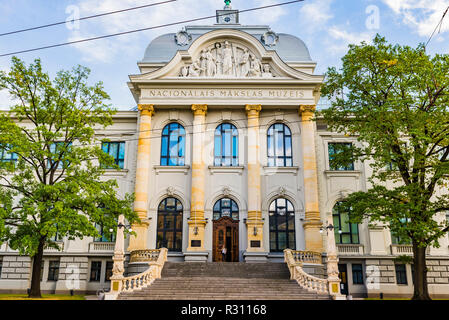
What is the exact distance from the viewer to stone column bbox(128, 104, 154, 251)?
26.2 metres

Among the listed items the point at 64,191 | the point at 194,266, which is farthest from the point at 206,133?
the point at 64,191

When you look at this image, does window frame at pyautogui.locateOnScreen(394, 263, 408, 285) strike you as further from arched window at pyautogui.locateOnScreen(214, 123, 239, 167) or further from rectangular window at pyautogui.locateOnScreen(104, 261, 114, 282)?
rectangular window at pyautogui.locateOnScreen(104, 261, 114, 282)

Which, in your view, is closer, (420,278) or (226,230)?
(420,278)

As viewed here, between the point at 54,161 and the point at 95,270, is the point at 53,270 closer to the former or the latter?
the point at 95,270

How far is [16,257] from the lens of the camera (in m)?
27.5

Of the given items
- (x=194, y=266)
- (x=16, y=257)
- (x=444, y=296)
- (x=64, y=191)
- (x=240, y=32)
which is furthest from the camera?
(x=240, y=32)

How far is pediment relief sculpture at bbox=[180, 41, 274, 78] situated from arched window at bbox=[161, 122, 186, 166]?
3985 mm

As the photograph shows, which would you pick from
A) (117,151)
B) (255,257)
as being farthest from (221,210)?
(117,151)

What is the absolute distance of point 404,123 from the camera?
1845 centimetres

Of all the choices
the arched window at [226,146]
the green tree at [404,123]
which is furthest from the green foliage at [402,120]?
the arched window at [226,146]

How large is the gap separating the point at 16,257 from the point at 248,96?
776 inches

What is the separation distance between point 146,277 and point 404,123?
47.4ft

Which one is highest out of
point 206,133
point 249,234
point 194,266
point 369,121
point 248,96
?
point 248,96

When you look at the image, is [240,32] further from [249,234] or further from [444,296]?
[444,296]
